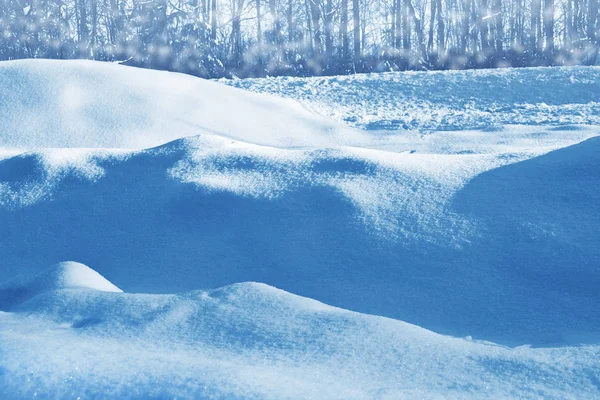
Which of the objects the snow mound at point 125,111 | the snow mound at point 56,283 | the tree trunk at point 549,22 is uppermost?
the tree trunk at point 549,22

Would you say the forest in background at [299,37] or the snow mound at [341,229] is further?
the forest in background at [299,37]

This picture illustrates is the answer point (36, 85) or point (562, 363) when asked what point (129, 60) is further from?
point (562, 363)

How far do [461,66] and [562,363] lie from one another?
8.82 m

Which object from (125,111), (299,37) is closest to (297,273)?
(125,111)

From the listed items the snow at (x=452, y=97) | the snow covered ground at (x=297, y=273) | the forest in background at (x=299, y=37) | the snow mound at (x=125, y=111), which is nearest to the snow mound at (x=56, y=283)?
the snow covered ground at (x=297, y=273)

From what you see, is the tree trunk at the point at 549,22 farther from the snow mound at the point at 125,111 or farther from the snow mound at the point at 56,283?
the snow mound at the point at 56,283

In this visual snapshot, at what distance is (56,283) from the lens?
6.68 ft

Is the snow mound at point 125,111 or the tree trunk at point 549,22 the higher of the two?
the tree trunk at point 549,22

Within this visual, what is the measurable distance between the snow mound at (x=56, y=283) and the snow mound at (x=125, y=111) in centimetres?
233

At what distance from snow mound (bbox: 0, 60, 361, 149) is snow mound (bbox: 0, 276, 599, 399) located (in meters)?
2.76

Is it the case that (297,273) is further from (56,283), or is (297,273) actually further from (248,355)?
(56,283)

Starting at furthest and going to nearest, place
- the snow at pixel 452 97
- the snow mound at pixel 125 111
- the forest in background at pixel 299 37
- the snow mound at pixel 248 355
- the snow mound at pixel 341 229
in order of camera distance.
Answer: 1. the forest in background at pixel 299 37
2. the snow at pixel 452 97
3. the snow mound at pixel 125 111
4. the snow mound at pixel 341 229
5. the snow mound at pixel 248 355

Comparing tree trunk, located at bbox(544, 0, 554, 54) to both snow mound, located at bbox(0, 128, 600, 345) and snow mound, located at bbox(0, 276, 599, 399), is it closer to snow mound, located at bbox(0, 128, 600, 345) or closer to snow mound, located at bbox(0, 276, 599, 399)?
snow mound, located at bbox(0, 128, 600, 345)

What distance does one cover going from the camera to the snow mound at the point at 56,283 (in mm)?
2027
